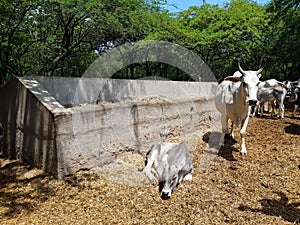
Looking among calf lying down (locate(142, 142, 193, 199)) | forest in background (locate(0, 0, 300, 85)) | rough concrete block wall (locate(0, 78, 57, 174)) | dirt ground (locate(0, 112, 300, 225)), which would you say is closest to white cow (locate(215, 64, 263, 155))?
dirt ground (locate(0, 112, 300, 225))

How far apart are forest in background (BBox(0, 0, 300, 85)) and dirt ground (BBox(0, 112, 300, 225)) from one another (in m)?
3.47

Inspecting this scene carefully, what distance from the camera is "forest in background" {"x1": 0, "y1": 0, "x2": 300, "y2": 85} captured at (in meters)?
7.79

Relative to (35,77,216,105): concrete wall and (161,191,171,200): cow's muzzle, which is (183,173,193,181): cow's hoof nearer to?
(161,191,171,200): cow's muzzle

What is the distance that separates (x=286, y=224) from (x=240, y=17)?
43.7ft

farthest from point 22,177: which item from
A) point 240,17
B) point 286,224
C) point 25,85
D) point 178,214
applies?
point 240,17

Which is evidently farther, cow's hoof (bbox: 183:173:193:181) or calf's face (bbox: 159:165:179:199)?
cow's hoof (bbox: 183:173:193:181)

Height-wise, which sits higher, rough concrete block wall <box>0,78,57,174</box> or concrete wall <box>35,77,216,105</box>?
concrete wall <box>35,77,216,105</box>

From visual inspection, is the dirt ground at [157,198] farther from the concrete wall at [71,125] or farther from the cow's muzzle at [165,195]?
the concrete wall at [71,125]

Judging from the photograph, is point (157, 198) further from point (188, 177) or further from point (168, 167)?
point (188, 177)

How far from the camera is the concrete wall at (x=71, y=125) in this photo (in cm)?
430

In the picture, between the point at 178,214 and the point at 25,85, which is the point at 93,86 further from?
the point at 178,214

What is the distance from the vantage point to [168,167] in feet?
13.9

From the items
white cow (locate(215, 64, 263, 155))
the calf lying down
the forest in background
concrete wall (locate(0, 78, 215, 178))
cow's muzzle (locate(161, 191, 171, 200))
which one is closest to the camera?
cow's muzzle (locate(161, 191, 171, 200))

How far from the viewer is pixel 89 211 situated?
3559 millimetres
